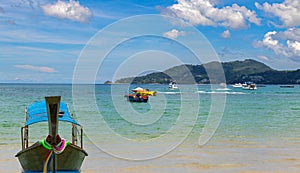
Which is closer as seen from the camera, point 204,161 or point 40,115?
point 40,115

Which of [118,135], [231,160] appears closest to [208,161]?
[231,160]

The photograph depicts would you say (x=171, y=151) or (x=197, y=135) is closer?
(x=171, y=151)

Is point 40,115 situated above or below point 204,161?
above

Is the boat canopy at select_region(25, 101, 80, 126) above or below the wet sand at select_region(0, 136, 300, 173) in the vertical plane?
above

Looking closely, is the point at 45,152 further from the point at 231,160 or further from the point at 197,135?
the point at 197,135

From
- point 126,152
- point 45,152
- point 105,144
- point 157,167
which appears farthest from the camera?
point 105,144

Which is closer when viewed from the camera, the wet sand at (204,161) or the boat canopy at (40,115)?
the boat canopy at (40,115)

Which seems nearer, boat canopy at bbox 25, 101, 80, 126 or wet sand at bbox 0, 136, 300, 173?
boat canopy at bbox 25, 101, 80, 126

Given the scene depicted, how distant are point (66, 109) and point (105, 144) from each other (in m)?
6.53

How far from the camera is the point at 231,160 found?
622 inches

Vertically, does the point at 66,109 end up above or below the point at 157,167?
above

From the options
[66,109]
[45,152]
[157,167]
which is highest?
[66,109]

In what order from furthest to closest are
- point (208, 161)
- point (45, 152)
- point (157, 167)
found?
point (208, 161), point (157, 167), point (45, 152)

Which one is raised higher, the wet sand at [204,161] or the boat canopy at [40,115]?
the boat canopy at [40,115]
